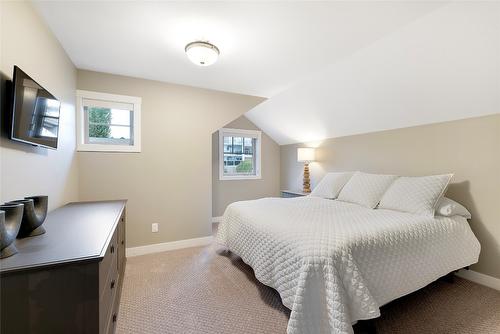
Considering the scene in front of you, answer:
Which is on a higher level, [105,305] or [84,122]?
[84,122]

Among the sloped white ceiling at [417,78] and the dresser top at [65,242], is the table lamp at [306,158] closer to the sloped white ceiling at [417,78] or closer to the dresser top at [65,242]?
the sloped white ceiling at [417,78]

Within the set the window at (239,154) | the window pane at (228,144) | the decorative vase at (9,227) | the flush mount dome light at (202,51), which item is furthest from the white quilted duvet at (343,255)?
the window pane at (228,144)

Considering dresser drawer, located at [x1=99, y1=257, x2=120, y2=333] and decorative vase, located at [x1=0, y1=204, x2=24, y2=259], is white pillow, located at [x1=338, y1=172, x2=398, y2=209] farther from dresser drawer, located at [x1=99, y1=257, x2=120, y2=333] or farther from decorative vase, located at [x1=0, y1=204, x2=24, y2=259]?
decorative vase, located at [x1=0, y1=204, x2=24, y2=259]

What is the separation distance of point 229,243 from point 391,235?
165 cm

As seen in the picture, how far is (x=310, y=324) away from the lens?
1.32 metres

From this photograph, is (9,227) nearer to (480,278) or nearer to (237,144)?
(480,278)

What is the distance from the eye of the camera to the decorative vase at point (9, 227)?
0.94 m

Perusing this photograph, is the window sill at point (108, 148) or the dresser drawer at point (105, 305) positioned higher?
the window sill at point (108, 148)

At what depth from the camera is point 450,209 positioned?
214 centimetres

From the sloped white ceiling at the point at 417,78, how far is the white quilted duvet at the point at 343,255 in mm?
1227

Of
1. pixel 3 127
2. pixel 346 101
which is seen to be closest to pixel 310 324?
pixel 3 127

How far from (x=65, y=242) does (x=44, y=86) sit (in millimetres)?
1419

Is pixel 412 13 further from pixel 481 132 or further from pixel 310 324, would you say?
pixel 310 324

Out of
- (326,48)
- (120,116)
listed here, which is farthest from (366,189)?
(120,116)
